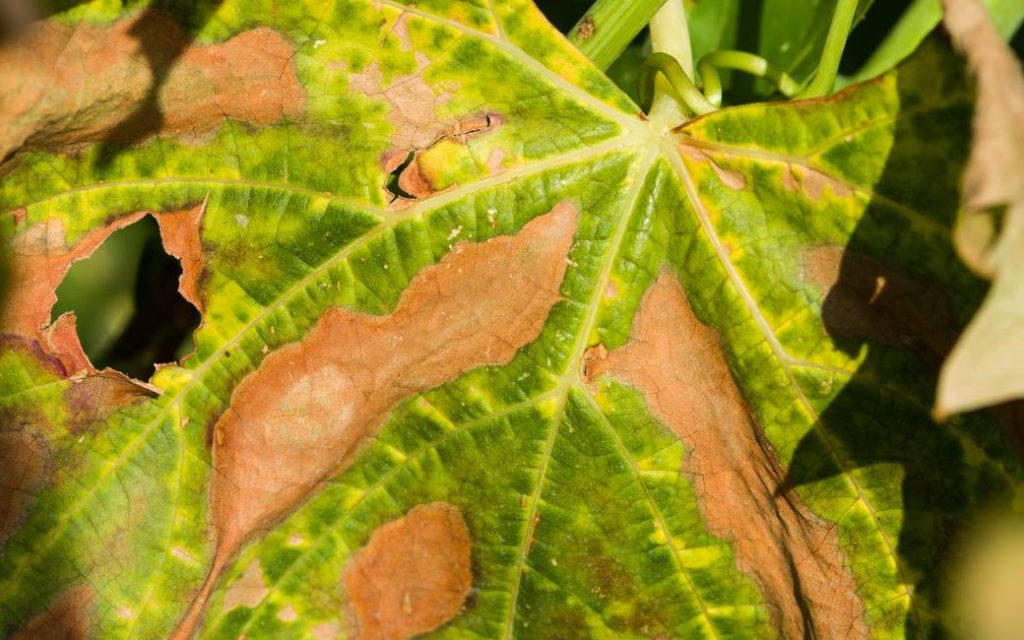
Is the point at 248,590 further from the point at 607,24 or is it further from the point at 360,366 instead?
the point at 607,24

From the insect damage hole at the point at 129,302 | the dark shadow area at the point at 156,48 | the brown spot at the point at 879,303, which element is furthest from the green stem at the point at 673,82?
the insect damage hole at the point at 129,302

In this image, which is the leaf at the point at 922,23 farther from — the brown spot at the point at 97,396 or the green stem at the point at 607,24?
the brown spot at the point at 97,396

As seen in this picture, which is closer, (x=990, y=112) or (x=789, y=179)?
(x=990, y=112)

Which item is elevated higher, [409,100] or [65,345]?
[409,100]

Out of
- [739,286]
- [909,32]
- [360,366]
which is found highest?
[909,32]

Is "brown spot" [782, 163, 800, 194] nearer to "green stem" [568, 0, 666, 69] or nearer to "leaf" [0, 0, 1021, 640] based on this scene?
"leaf" [0, 0, 1021, 640]

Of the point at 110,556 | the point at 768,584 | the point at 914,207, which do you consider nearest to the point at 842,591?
the point at 768,584

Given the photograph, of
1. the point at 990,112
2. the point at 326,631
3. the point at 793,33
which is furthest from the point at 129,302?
the point at 990,112

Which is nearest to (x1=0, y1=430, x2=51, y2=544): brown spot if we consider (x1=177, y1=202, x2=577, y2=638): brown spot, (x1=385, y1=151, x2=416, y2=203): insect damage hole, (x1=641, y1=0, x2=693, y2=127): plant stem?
(x1=177, y1=202, x2=577, y2=638): brown spot
